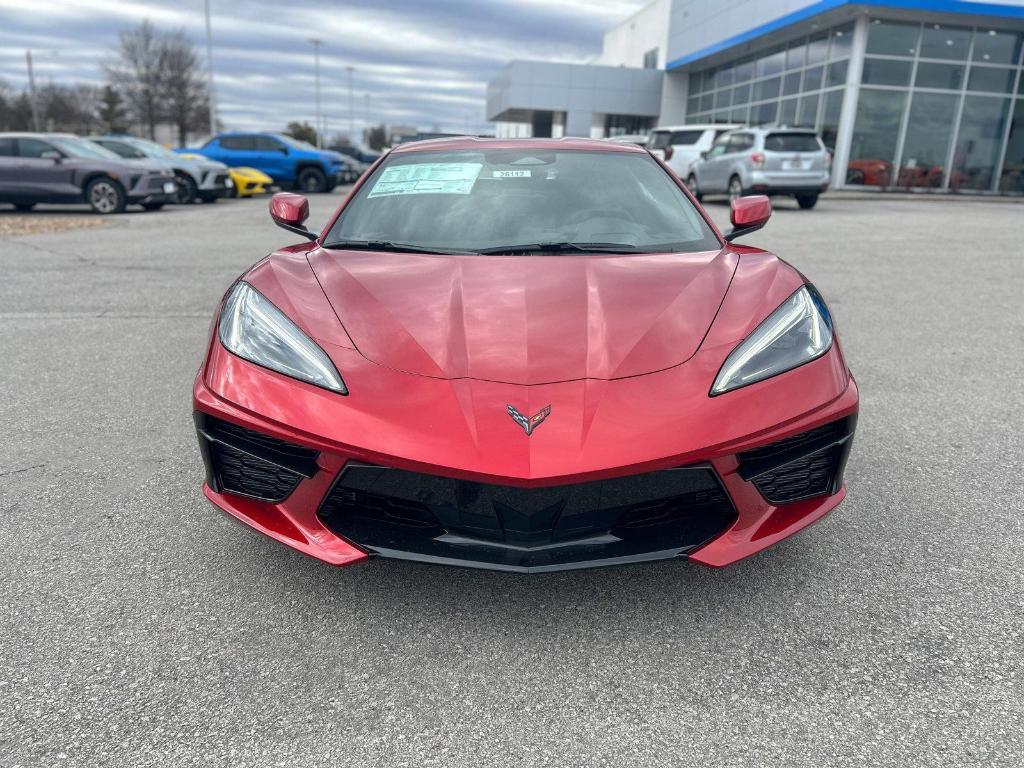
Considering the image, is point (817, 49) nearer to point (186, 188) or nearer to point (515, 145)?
point (186, 188)

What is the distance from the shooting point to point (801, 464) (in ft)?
6.64

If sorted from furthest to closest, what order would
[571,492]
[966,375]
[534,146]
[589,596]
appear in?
[966,375], [534,146], [589,596], [571,492]

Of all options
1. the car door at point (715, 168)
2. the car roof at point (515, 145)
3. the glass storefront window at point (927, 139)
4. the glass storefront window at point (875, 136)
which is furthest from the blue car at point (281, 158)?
the car roof at point (515, 145)

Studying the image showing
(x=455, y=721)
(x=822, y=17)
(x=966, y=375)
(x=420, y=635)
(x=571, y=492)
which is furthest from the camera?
(x=822, y=17)

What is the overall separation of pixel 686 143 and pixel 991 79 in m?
10.9

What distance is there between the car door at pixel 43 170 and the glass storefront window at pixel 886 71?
20750mm

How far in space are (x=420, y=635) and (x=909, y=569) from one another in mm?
1510

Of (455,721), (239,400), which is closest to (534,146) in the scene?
(239,400)

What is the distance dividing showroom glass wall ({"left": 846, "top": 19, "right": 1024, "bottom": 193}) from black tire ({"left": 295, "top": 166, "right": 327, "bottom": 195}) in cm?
1545

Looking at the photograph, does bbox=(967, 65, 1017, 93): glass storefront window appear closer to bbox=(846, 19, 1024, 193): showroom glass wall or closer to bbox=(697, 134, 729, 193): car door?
bbox=(846, 19, 1024, 193): showroom glass wall

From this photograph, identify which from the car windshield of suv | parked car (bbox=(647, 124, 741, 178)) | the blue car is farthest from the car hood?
the blue car

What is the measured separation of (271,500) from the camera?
6.66 feet

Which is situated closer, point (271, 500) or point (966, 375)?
point (271, 500)

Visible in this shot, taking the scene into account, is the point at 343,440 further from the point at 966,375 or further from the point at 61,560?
the point at 966,375
